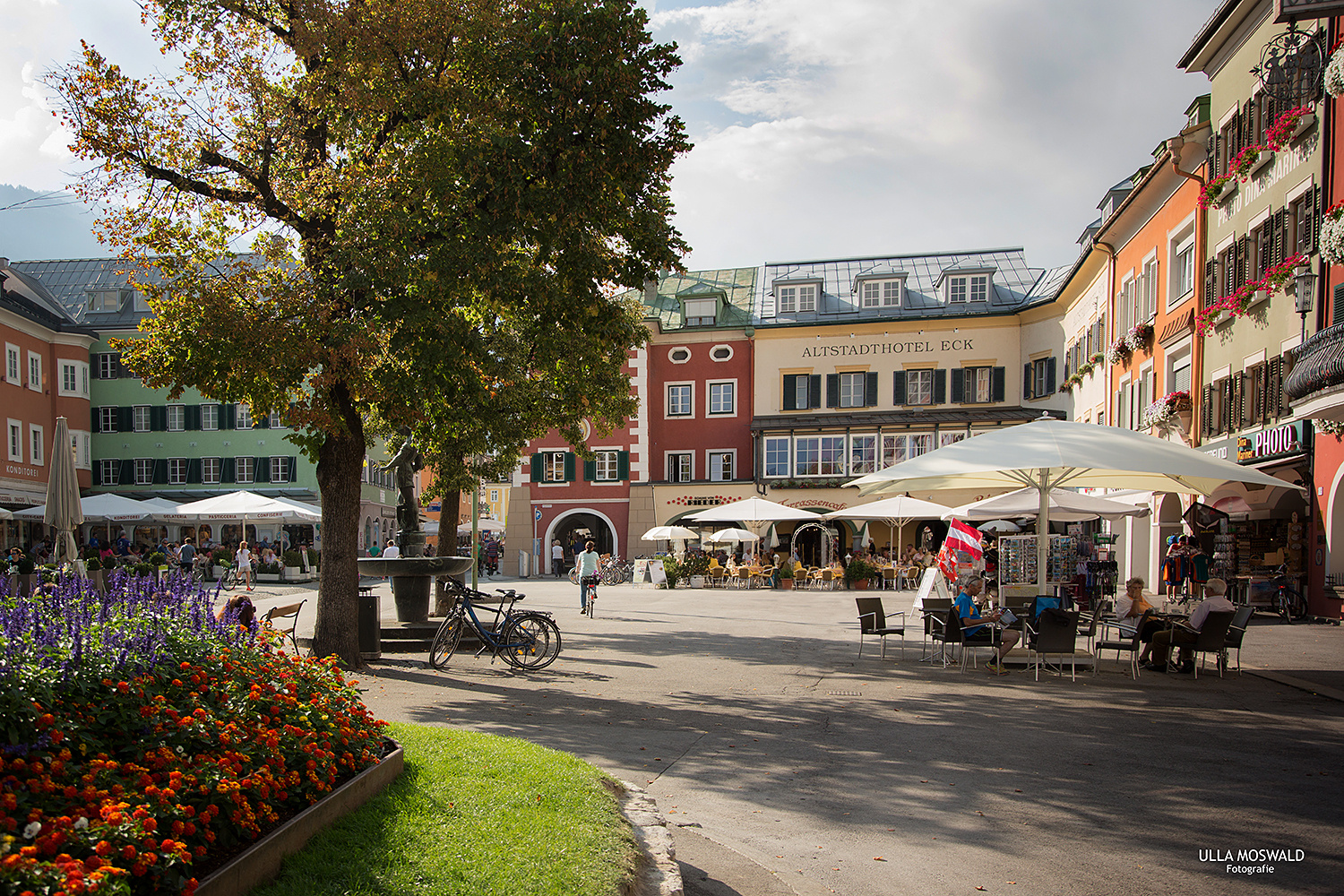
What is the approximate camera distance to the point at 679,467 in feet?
147

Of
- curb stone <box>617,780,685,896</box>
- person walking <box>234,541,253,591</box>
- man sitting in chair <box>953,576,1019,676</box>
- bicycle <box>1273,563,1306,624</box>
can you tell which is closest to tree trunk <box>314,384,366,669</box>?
curb stone <box>617,780,685,896</box>

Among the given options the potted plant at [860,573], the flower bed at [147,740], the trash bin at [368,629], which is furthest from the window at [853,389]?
the flower bed at [147,740]

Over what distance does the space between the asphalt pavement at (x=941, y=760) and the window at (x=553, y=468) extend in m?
30.6

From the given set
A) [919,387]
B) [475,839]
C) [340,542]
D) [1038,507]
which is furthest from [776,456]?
[475,839]

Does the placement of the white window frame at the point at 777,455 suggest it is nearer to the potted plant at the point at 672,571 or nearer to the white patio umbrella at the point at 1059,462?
the potted plant at the point at 672,571

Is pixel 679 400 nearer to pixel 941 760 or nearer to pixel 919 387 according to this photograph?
pixel 919 387

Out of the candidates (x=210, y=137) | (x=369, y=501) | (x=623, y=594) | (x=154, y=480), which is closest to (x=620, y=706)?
(x=210, y=137)

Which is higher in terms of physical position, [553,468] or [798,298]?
[798,298]

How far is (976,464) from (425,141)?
751cm

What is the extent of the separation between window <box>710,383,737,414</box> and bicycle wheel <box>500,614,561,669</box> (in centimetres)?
3233

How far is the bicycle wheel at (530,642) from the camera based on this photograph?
1251 cm

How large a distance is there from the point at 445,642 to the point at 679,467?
A: 1274 inches

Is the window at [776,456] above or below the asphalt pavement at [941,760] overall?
above

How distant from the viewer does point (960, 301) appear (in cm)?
4425
